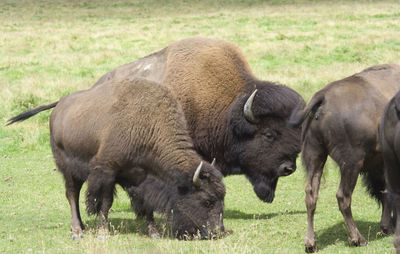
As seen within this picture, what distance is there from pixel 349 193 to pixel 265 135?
95.3 inches

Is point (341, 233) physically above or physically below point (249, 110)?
below

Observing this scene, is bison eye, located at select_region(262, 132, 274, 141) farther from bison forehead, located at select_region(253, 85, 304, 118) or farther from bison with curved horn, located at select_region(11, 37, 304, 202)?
bison forehead, located at select_region(253, 85, 304, 118)

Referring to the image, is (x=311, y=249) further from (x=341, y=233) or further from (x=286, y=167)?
(x=286, y=167)

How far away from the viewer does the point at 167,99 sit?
7.67 meters

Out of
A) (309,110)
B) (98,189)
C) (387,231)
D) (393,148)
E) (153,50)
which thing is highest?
(393,148)

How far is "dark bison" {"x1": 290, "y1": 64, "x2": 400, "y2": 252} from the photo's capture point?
21.2ft

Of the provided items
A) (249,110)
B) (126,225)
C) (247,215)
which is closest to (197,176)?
(126,225)

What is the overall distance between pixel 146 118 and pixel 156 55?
245 cm

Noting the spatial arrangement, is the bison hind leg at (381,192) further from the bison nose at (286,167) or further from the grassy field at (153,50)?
the bison nose at (286,167)

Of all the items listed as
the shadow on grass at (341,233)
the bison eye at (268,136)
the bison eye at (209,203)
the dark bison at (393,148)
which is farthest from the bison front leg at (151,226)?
the dark bison at (393,148)

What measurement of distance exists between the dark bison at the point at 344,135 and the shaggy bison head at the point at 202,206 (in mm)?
1033

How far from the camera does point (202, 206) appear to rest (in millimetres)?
7039

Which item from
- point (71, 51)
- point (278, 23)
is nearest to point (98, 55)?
point (71, 51)

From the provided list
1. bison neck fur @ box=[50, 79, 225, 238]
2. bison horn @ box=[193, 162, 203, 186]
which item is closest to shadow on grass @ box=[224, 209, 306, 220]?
bison neck fur @ box=[50, 79, 225, 238]
